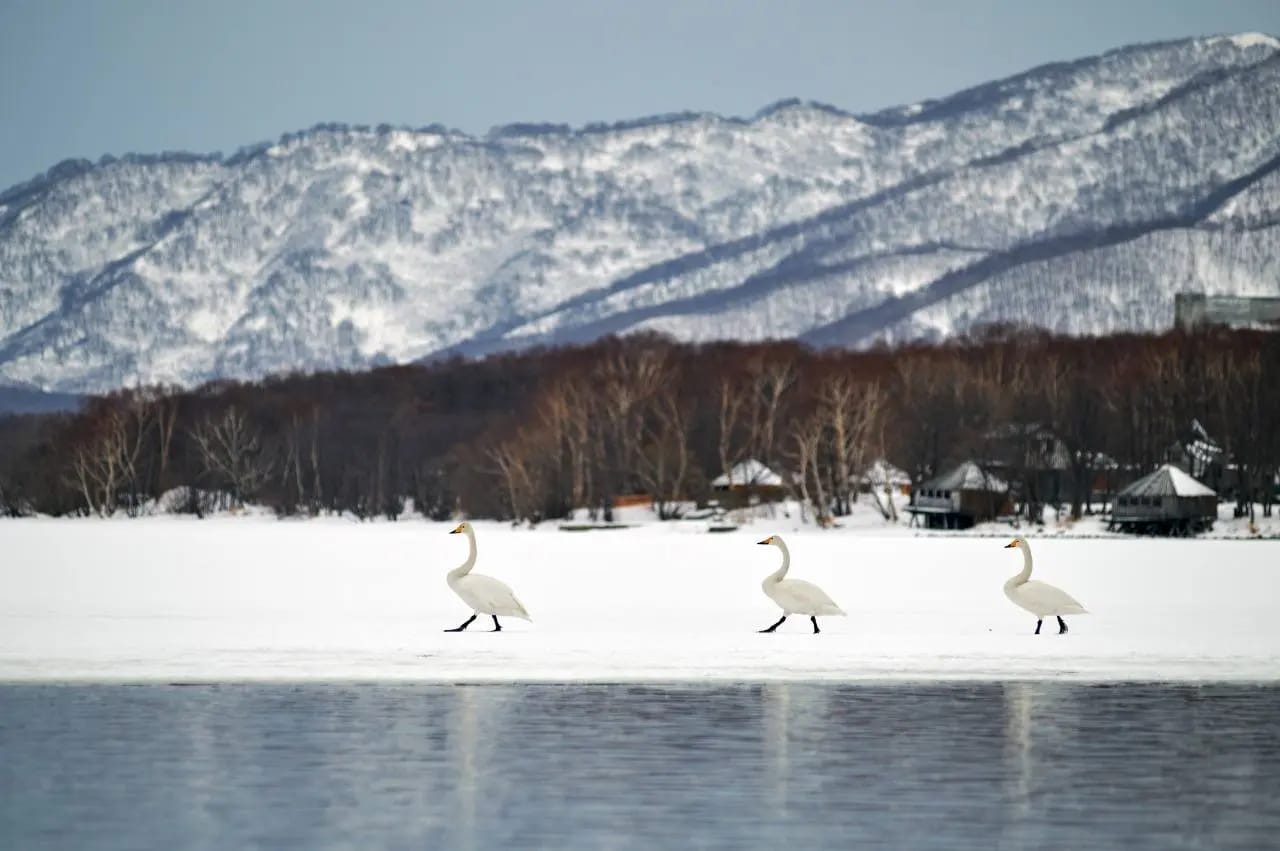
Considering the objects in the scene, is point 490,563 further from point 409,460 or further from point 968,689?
point 409,460

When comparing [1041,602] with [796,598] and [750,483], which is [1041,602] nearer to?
[796,598]

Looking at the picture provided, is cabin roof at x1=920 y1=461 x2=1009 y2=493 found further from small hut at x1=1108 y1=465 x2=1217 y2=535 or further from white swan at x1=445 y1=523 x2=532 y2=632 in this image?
white swan at x1=445 y1=523 x2=532 y2=632

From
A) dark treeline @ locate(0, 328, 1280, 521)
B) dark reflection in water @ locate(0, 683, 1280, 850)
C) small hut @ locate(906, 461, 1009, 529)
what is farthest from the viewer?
dark treeline @ locate(0, 328, 1280, 521)

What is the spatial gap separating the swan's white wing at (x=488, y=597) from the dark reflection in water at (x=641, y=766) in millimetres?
4247

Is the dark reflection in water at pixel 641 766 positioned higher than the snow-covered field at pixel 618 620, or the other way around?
the snow-covered field at pixel 618 620

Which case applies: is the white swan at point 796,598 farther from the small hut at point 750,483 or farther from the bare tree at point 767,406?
the bare tree at point 767,406

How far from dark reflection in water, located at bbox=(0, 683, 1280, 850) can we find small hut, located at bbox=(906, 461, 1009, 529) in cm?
6932

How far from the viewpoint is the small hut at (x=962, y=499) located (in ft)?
299

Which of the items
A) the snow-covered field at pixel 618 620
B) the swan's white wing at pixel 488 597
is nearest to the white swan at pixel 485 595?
the swan's white wing at pixel 488 597

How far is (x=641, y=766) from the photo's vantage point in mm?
16578

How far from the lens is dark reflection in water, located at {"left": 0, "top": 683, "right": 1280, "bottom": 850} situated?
14094 mm

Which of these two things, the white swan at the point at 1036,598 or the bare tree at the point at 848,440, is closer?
the white swan at the point at 1036,598

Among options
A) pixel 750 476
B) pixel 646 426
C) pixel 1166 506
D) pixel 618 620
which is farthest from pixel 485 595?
pixel 646 426

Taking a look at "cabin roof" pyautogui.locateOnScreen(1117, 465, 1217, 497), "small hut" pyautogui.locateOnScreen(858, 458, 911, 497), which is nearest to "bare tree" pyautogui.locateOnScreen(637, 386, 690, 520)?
"small hut" pyautogui.locateOnScreen(858, 458, 911, 497)
